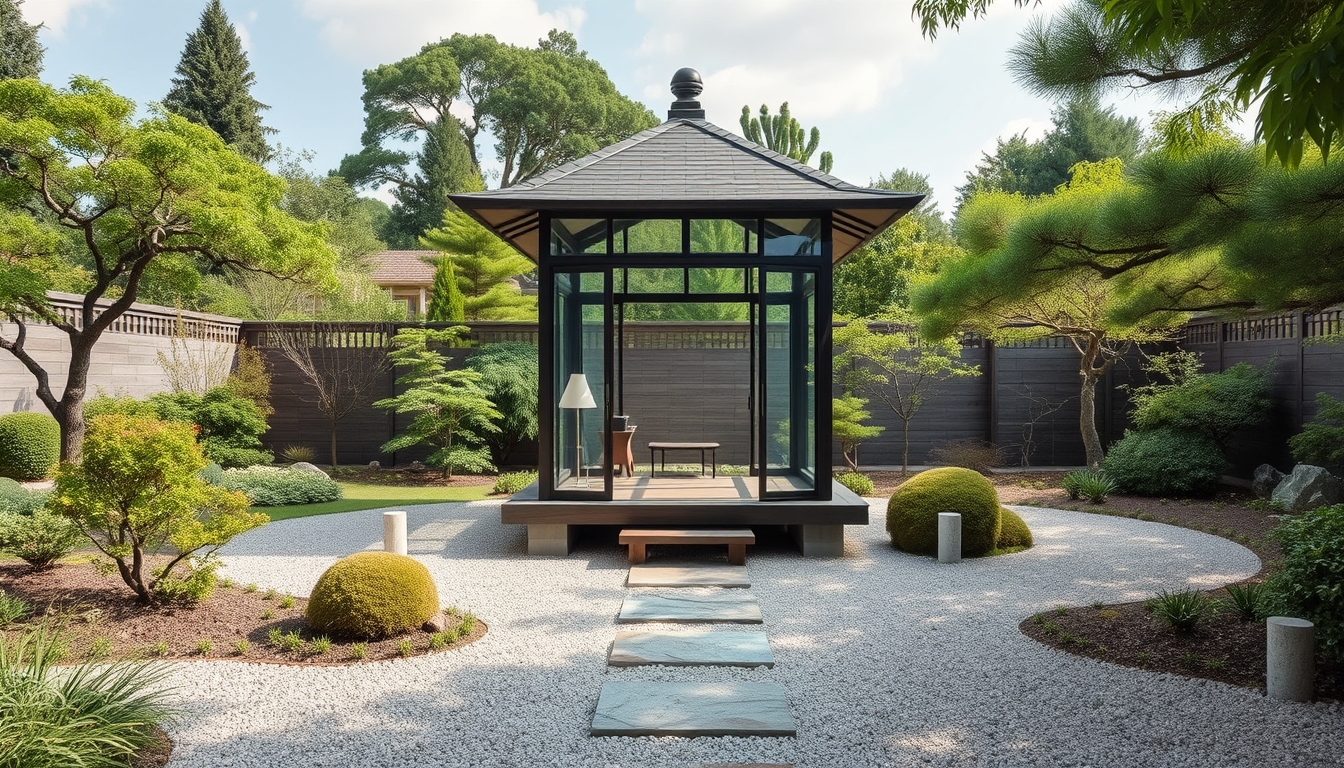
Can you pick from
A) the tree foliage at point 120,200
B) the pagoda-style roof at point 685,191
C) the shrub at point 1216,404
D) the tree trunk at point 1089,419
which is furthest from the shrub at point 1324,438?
the tree foliage at point 120,200

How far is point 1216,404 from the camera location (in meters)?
10.6

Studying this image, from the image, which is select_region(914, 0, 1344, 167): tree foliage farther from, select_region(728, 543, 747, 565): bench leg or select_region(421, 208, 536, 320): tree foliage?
select_region(421, 208, 536, 320): tree foliage

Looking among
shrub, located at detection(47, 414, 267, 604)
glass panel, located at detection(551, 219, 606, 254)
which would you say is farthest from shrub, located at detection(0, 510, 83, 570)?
glass panel, located at detection(551, 219, 606, 254)

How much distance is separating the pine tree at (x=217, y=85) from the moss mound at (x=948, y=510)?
2389 centimetres

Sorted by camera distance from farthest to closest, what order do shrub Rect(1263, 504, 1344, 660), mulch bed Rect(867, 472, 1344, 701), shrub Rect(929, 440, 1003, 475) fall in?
shrub Rect(929, 440, 1003, 475) → mulch bed Rect(867, 472, 1344, 701) → shrub Rect(1263, 504, 1344, 660)

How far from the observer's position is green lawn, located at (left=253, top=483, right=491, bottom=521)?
32.5ft

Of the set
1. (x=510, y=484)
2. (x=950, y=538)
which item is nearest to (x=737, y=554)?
(x=950, y=538)

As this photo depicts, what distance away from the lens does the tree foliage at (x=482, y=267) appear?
18078 mm

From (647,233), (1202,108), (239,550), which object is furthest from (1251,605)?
(239,550)

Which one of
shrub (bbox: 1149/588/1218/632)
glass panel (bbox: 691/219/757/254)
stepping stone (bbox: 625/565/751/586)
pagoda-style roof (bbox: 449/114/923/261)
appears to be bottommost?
stepping stone (bbox: 625/565/751/586)

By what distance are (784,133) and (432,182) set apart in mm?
14223

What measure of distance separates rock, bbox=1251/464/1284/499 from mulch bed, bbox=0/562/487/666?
921cm

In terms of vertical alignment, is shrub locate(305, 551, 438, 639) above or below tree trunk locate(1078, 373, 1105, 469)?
below

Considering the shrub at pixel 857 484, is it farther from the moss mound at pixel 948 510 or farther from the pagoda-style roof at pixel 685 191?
the pagoda-style roof at pixel 685 191
